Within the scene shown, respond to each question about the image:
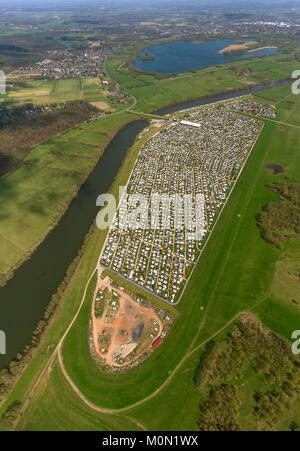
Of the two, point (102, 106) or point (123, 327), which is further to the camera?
point (102, 106)

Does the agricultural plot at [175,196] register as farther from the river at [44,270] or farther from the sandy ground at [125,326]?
the river at [44,270]

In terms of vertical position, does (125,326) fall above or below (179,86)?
below

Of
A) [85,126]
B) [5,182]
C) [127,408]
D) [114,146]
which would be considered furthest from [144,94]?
[127,408]
